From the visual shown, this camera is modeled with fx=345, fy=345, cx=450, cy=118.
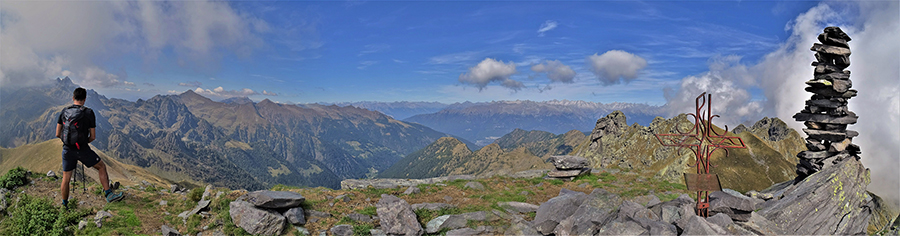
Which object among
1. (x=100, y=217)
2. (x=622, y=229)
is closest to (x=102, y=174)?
(x=100, y=217)

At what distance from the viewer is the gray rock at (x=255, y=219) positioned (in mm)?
12586

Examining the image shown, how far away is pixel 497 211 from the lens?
15.4 metres

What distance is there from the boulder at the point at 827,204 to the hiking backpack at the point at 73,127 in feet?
86.3

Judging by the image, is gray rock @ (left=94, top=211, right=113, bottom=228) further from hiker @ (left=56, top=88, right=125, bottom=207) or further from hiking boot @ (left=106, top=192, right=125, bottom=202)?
hiker @ (left=56, top=88, right=125, bottom=207)

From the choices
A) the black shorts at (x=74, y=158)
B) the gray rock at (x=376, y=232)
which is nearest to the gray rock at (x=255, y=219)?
the gray rock at (x=376, y=232)

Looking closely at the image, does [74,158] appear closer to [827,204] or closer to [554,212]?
[554,212]

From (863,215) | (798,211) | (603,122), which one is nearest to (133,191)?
(798,211)

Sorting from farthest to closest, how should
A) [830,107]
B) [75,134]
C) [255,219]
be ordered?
1. [830,107]
2. [75,134]
3. [255,219]

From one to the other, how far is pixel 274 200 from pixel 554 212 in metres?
10.9

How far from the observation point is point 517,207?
16.3 m

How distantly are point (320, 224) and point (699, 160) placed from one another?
44.7 feet

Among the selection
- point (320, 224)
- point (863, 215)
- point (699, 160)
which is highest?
point (699, 160)

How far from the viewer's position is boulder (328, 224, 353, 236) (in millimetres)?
13305

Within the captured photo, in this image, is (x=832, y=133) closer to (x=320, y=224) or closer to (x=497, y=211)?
(x=497, y=211)
